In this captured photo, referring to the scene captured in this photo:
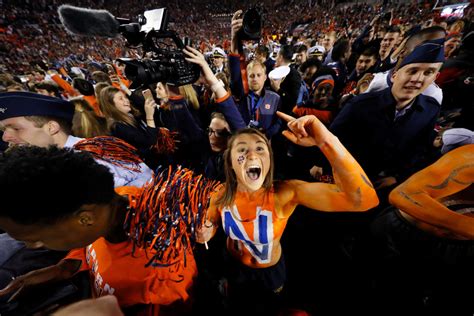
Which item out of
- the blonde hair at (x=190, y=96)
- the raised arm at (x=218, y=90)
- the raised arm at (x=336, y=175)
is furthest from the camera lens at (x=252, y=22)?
the blonde hair at (x=190, y=96)

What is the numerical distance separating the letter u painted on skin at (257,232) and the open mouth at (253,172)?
23 centimetres

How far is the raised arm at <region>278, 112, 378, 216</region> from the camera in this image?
108 centimetres

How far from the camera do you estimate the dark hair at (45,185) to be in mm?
784

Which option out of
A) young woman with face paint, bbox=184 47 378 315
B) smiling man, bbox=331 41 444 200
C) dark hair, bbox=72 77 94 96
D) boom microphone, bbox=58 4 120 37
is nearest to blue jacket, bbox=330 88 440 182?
smiling man, bbox=331 41 444 200

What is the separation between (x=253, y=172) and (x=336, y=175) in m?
0.49

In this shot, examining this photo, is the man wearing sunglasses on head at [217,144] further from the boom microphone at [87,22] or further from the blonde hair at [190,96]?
the boom microphone at [87,22]

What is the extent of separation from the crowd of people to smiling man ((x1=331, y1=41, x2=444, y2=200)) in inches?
0.4

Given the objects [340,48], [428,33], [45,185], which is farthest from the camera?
[340,48]

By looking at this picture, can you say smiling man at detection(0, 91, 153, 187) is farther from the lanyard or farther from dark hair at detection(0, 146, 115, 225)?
the lanyard

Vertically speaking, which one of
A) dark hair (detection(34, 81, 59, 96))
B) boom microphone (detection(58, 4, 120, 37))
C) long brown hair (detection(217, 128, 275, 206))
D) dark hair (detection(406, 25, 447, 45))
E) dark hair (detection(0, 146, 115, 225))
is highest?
dark hair (detection(34, 81, 59, 96))

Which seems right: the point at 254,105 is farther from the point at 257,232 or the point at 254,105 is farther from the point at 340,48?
the point at 340,48

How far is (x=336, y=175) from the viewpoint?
3.77 feet

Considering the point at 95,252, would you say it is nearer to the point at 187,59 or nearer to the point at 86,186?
the point at 86,186

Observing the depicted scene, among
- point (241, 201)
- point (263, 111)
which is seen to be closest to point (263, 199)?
point (241, 201)
